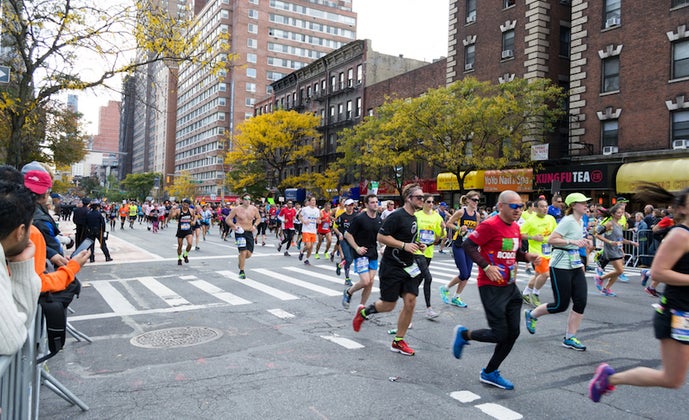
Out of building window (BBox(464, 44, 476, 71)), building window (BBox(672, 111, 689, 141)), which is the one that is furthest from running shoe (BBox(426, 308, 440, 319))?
building window (BBox(464, 44, 476, 71))

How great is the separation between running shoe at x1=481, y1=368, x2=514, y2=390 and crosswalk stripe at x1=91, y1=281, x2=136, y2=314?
237 inches

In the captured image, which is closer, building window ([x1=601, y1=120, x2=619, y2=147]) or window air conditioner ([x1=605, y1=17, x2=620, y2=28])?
window air conditioner ([x1=605, y1=17, x2=620, y2=28])

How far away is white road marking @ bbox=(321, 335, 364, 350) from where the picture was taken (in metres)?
6.42

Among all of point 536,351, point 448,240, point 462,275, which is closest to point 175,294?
point 462,275

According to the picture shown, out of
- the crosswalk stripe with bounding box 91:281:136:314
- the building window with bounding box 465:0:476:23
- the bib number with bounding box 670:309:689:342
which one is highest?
the building window with bounding box 465:0:476:23

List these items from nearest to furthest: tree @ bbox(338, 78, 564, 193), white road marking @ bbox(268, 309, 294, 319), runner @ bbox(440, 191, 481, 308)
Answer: white road marking @ bbox(268, 309, 294, 319) < runner @ bbox(440, 191, 481, 308) < tree @ bbox(338, 78, 564, 193)

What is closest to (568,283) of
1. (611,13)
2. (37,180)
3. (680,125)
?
(37,180)

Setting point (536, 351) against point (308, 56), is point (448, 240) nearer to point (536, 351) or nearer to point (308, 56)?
point (536, 351)

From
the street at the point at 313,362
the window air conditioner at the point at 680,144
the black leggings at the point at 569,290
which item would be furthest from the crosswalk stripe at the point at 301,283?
the window air conditioner at the point at 680,144

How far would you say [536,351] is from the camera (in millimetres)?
6301

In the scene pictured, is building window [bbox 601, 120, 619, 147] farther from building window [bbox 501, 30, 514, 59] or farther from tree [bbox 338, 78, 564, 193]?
building window [bbox 501, 30, 514, 59]

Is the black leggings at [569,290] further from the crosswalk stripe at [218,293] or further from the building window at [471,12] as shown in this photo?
the building window at [471,12]

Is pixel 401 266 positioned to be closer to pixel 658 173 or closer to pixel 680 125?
pixel 658 173

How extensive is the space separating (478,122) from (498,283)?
2351 centimetres
